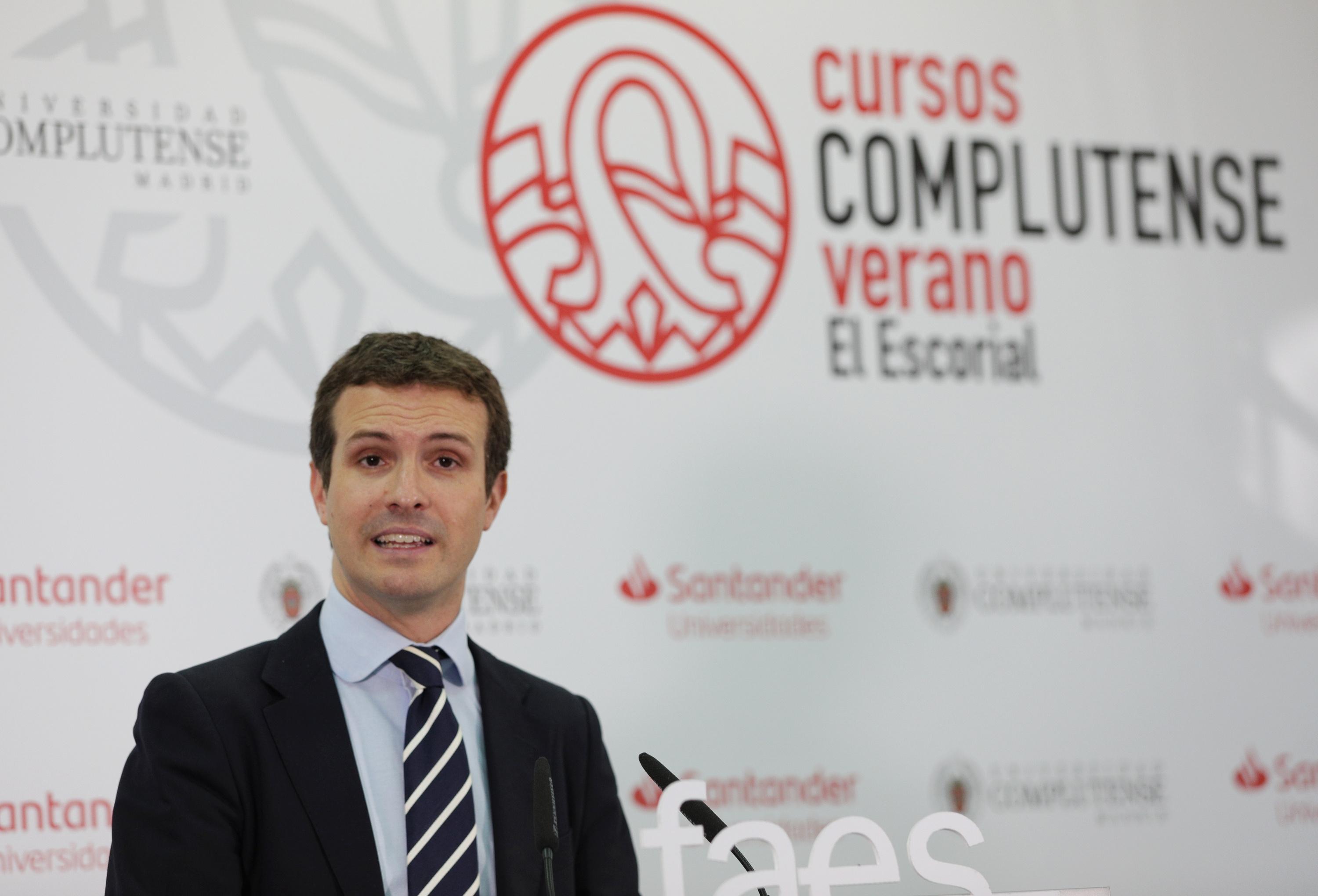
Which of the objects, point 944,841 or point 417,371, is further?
point 944,841

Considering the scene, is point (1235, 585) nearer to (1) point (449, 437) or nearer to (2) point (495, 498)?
(2) point (495, 498)

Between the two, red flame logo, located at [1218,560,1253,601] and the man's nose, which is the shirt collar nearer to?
the man's nose

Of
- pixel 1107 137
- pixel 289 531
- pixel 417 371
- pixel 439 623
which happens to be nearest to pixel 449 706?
pixel 439 623

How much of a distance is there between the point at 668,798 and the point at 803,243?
243 centimetres

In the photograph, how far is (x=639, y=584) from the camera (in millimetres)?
3861

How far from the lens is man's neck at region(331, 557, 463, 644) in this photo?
2414 millimetres


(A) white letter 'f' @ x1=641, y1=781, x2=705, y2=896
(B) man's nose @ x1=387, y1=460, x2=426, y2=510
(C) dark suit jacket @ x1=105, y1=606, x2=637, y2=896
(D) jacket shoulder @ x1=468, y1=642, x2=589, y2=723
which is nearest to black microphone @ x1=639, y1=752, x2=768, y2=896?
(A) white letter 'f' @ x1=641, y1=781, x2=705, y2=896

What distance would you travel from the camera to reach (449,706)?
238 cm

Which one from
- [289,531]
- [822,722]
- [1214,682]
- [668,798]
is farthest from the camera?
[1214,682]

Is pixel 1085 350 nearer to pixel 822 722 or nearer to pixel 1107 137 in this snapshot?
pixel 1107 137

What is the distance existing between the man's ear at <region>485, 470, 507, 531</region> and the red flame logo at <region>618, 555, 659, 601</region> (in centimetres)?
116

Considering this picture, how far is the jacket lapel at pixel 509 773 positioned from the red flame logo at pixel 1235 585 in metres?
2.56

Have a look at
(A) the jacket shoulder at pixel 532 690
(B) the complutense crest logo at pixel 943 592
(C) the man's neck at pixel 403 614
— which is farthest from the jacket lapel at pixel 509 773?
(B) the complutense crest logo at pixel 943 592

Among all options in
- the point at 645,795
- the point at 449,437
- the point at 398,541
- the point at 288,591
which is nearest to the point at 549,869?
the point at 398,541
